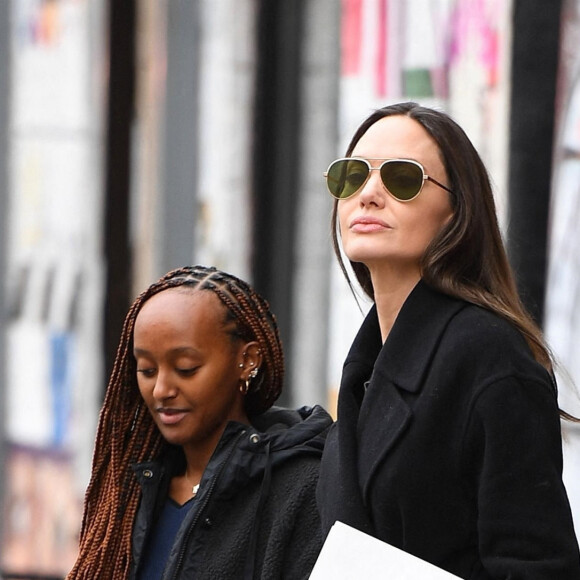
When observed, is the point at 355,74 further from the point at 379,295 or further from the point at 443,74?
the point at 379,295

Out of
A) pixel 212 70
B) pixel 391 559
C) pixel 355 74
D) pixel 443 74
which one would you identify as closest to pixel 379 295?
pixel 391 559

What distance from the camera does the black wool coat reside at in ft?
6.61

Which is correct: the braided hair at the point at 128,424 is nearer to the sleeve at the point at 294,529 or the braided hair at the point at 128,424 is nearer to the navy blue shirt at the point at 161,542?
the navy blue shirt at the point at 161,542

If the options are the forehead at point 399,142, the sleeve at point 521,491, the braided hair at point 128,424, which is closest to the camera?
the sleeve at point 521,491

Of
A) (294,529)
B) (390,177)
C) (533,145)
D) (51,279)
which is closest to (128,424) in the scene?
(294,529)

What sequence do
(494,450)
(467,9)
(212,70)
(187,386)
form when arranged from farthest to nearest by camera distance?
(212,70), (467,9), (187,386), (494,450)

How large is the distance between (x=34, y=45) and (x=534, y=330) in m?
5.16

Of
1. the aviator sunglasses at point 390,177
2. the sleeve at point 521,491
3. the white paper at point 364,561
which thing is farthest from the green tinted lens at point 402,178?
the white paper at point 364,561

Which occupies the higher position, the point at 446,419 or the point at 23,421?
the point at 446,419

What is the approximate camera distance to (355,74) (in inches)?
238

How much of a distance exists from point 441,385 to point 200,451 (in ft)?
2.60

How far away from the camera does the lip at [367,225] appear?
2.26 meters

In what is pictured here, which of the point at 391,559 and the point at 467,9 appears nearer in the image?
the point at 391,559

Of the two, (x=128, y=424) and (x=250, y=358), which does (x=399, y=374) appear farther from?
(x=128, y=424)
